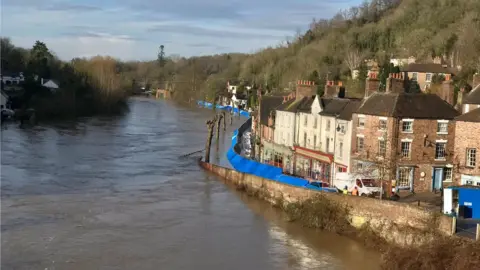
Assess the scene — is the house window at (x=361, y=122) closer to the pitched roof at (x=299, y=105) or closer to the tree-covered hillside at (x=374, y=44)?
the pitched roof at (x=299, y=105)

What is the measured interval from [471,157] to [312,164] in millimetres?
10449

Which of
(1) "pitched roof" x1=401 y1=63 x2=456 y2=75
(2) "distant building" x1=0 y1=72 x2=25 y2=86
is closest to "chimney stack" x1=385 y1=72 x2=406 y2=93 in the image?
(1) "pitched roof" x1=401 y1=63 x2=456 y2=75

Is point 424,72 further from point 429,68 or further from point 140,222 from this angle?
point 140,222

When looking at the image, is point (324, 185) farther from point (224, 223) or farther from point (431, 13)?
point (431, 13)

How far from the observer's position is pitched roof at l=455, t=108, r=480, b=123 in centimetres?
2783

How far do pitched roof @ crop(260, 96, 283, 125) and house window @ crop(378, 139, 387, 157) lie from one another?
54.0ft

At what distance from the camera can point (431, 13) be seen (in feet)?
299

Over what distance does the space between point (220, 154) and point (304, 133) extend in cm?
1730

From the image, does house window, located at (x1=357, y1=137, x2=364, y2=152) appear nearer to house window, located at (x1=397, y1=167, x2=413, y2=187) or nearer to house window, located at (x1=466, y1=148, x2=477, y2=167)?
house window, located at (x1=397, y1=167, x2=413, y2=187)

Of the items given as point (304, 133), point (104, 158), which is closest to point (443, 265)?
point (304, 133)

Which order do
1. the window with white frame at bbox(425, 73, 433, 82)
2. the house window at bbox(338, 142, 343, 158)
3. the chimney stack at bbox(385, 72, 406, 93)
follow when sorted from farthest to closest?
the window with white frame at bbox(425, 73, 433, 82) < the house window at bbox(338, 142, 343, 158) < the chimney stack at bbox(385, 72, 406, 93)

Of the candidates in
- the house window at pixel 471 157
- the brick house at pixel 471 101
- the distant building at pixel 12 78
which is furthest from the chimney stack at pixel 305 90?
the distant building at pixel 12 78

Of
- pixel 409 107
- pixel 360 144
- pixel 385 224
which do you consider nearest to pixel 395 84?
pixel 409 107

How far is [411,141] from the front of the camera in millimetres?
29641
